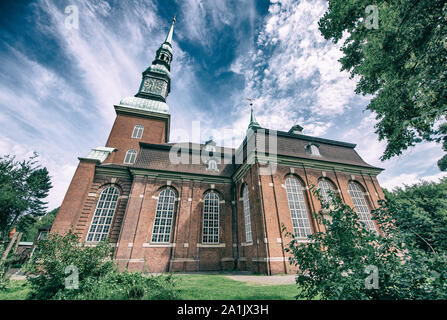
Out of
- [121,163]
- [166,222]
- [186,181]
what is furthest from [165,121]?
[166,222]

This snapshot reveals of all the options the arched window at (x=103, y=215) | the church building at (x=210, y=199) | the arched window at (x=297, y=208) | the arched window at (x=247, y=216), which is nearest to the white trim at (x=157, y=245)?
the church building at (x=210, y=199)

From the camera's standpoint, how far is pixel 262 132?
652 inches

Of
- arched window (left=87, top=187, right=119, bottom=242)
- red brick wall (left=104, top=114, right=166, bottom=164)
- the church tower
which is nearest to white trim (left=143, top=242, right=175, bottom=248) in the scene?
arched window (left=87, top=187, right=119, bottom=242)

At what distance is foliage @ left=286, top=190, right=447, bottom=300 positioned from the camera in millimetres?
2920

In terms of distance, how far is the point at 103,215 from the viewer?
1538 cm

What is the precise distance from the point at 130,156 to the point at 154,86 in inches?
438

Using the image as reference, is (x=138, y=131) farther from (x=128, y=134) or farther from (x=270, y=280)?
(x=270, y=280)

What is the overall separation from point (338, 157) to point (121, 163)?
22.0 meters

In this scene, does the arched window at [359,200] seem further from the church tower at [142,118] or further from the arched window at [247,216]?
the church tower at [142,118]

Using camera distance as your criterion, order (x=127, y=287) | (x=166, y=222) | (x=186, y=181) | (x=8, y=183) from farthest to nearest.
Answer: (x=8, y=183)
(x=186, y=181)
(x=166, y=222)
(x=127, y=287)

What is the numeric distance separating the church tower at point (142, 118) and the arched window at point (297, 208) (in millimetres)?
15393

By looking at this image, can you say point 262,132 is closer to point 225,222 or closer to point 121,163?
point 225,222

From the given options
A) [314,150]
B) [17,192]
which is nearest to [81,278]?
[314,150]

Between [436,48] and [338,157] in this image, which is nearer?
[436,48]
